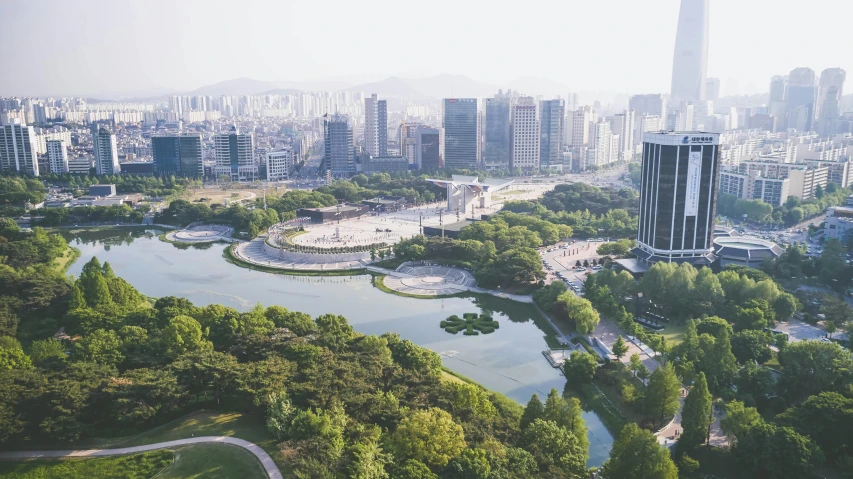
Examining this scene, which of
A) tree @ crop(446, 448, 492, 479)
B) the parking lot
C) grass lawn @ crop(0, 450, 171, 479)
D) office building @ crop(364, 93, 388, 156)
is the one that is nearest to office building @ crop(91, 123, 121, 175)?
office building @ crop(364, 93, 388, 156)

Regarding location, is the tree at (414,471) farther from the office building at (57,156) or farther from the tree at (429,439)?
the office building at (57,156)

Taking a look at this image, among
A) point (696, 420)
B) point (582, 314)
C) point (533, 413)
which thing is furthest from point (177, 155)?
point (696, 420)

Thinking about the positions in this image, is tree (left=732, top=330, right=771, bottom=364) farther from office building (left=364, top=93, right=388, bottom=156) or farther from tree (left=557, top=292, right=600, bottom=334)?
office building (left=364, top=93, right=388, bottom=156)

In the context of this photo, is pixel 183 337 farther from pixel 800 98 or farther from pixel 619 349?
pixel 800 98

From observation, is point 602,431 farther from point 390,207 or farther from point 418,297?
point 390,207

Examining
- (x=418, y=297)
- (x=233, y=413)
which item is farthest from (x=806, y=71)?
(x=233, y=413)
